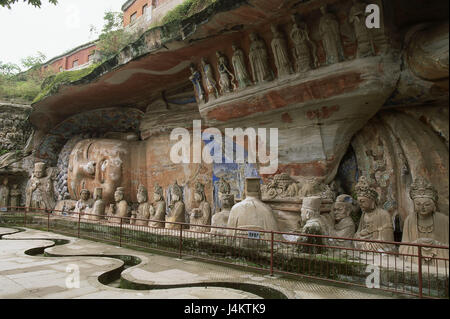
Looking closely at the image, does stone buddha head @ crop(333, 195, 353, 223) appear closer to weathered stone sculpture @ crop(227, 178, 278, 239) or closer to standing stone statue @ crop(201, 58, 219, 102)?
weathered stone sculpture @ crop(227, 178, 278, 239)

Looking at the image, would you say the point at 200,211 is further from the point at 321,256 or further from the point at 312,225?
the point at 321,256

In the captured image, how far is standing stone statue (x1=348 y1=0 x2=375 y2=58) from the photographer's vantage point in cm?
511

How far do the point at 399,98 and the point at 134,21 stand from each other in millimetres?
10102

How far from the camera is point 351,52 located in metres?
5.47

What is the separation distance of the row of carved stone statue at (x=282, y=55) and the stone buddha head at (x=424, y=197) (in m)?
2.08

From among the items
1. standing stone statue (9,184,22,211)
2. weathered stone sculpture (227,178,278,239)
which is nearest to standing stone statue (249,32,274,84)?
weathered stone sculpture (227,178,278,239)

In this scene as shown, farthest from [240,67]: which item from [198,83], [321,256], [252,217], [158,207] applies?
[158,207]

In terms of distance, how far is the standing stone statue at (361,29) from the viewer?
5105mm

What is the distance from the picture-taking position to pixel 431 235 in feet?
15.0

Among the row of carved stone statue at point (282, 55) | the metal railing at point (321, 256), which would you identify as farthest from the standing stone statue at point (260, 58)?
the metal railing at point (321, 256)

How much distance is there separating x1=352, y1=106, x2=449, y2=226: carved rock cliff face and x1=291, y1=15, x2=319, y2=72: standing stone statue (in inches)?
58.8

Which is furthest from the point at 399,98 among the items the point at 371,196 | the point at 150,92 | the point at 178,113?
the point at 150,92

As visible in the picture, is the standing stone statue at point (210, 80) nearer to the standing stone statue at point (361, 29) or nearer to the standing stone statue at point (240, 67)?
the standing stone statue at point (240, 67)

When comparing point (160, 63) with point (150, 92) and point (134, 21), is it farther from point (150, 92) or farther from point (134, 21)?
point (134, 21)
